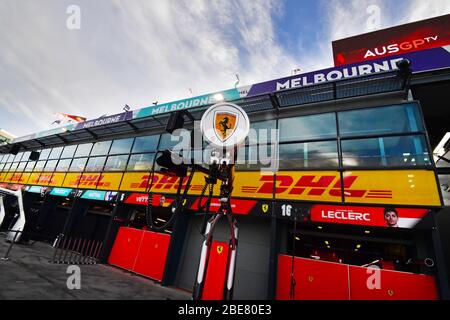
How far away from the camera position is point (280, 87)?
27.7 ft

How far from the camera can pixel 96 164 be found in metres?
13.8

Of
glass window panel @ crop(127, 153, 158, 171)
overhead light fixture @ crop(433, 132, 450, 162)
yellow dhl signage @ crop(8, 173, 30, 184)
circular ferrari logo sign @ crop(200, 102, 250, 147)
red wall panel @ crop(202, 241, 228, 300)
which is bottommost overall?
red wall panel @ crop(202, 241, 228, 300)

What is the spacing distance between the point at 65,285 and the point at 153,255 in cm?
363

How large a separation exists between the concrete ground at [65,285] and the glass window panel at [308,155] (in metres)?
6.09

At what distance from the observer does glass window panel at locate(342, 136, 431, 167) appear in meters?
6.32

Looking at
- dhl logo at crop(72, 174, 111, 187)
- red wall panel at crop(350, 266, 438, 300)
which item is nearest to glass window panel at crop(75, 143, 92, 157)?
dhl logo at crop(72, 174, 111, 187)

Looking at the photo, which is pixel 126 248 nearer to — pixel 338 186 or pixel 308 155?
pixel 308 155

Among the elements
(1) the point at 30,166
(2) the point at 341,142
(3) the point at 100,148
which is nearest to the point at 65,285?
(2) the point at 341,142

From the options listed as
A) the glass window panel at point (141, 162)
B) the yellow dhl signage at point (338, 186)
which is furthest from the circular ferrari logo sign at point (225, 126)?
the glass window panel at point (141, 162)

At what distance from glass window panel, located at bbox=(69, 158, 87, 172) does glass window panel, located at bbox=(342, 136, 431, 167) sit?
15.7 meters

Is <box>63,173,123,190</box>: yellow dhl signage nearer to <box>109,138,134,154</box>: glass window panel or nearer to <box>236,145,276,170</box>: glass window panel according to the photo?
<box>109,138,134,154</box>: glass window panel

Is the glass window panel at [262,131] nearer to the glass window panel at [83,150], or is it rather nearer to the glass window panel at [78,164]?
the glass window panel at [78,164]

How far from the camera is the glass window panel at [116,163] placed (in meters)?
12.4
